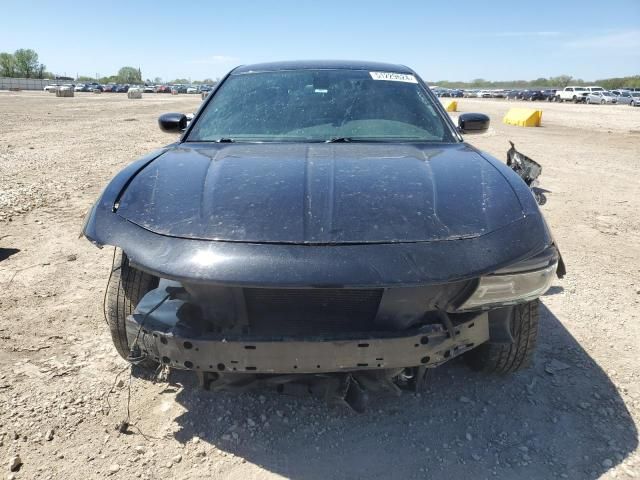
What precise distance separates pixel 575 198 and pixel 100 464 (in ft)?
21.2

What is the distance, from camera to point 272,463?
1945 mm

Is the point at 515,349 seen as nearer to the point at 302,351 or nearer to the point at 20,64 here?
the point at 302,351

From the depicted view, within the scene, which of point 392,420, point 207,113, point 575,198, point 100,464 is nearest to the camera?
point 100,464

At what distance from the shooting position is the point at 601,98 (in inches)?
1788

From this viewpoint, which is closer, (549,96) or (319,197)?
(319,197)

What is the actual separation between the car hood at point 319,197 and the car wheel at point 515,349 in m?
0.55

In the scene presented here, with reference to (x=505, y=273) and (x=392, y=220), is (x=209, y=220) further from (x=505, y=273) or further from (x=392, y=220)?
(x=505, y=273)

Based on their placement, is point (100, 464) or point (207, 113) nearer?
point (100, 464)

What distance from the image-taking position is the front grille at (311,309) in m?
1.84

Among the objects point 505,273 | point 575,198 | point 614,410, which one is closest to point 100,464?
point 505,273

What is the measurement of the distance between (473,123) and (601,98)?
50428 mm

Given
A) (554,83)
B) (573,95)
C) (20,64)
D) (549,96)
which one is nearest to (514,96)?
(549,96)

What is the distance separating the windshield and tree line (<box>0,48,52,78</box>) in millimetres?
118636

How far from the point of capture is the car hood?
1.76 metres
